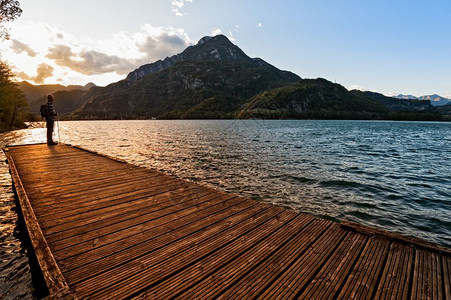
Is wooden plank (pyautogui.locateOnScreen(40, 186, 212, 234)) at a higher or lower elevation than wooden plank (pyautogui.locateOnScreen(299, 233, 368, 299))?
higher

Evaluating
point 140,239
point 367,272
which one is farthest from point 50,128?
point 367,272

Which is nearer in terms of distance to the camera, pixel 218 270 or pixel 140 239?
pixel 218 270

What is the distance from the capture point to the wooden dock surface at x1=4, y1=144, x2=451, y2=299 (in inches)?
126

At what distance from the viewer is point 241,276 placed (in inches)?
137

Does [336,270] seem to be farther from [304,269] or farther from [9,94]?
[9,94]

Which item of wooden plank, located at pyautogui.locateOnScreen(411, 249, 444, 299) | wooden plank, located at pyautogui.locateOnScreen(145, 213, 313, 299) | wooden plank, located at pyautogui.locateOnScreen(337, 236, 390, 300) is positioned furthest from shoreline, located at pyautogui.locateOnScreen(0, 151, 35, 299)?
wooden plank, located at pyautogui.locateOnScreen(411, 249, 444, 299)

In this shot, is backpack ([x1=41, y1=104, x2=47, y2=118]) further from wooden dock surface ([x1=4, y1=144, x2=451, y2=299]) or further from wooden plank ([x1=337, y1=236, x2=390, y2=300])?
wooden plank ([x1=337, y1=236, x2=390, y2=300])

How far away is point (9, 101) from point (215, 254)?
206ft

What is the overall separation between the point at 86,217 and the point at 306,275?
5.30 metres

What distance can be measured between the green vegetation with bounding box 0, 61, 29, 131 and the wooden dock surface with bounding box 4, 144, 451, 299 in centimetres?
5214

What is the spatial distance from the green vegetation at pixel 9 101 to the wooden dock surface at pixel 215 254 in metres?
52.1

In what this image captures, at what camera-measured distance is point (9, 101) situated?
45.9m

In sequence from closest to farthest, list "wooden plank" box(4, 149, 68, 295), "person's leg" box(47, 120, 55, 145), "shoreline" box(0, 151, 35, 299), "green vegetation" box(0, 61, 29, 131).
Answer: "wooden plank" box(4, 149, 68, 295) → "shoreline" box(0, 151, 35, 299) → "person's leg" box(47, 120, 55, 145) → "green vegetation" box(0, 61, 29, 131)

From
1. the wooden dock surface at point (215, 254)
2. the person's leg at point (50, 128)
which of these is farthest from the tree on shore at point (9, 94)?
the wooden dock surface at point (215, 254)
